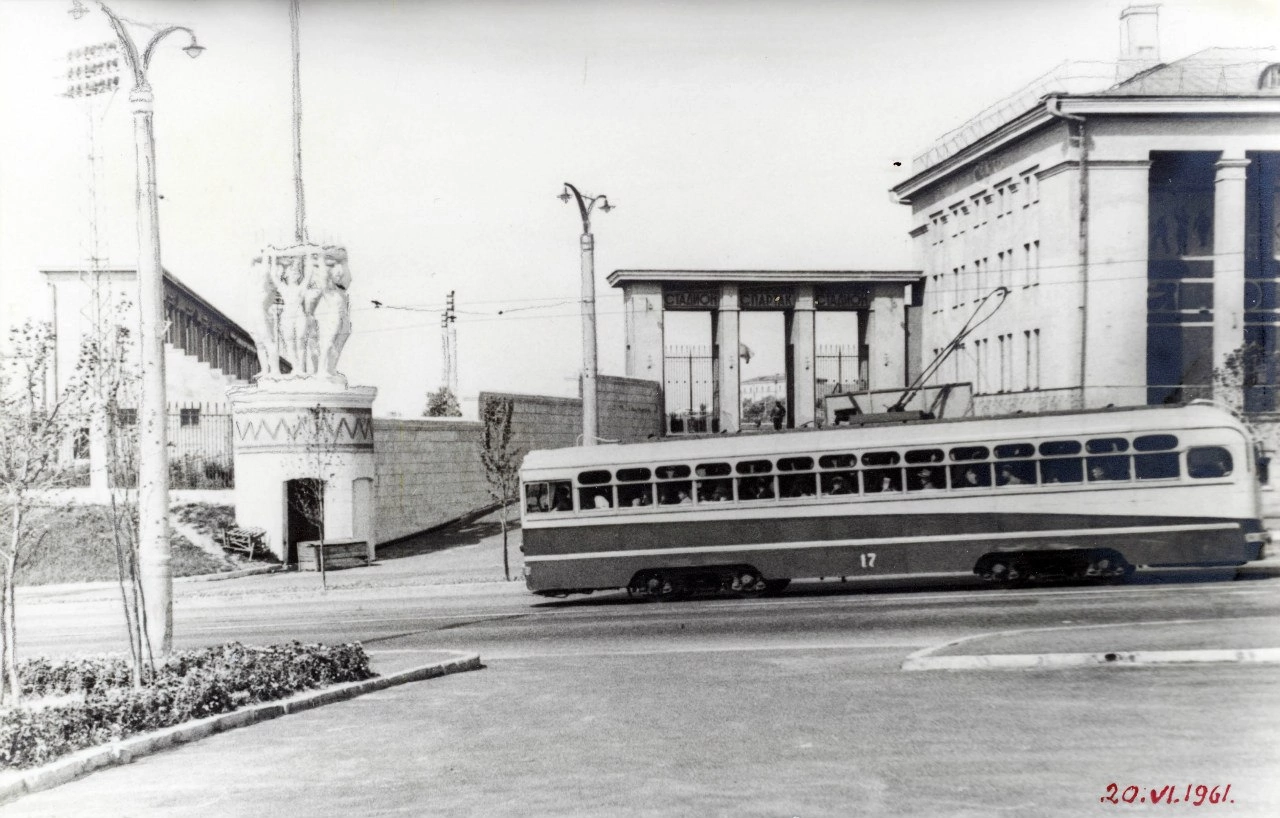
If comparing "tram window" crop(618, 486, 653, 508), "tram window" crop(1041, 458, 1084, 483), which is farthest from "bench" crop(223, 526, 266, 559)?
"tram window" crop(1041, 458, 1084, 483)

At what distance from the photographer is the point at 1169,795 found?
789 cm

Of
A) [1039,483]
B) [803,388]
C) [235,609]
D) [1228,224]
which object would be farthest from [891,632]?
[803,388]

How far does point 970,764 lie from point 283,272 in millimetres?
20324

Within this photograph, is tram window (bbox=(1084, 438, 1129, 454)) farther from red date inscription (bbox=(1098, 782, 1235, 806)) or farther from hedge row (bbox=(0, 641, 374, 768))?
hedge row (bbox=(0, 641, 374, 768))

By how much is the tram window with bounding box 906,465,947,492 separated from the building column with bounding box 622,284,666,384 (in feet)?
64.8

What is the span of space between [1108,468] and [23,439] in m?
14.2

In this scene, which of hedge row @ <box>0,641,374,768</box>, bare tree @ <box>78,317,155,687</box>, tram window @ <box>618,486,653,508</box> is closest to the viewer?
hedge row @ <box>0,641,374,768</box>

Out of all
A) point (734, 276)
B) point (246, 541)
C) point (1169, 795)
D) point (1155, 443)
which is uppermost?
point (734, 276)

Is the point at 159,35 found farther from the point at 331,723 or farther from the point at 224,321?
the point at 224,321

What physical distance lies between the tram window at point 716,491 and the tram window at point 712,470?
12 centimetres

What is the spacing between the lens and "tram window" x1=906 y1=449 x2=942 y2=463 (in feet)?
59.1

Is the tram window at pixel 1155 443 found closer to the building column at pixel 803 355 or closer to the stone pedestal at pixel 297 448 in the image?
the stone pedestal at pixel 297 448

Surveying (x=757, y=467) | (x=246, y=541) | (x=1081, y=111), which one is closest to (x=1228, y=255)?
(x=1081, y=111)

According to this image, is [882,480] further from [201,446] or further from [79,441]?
[201,446]
